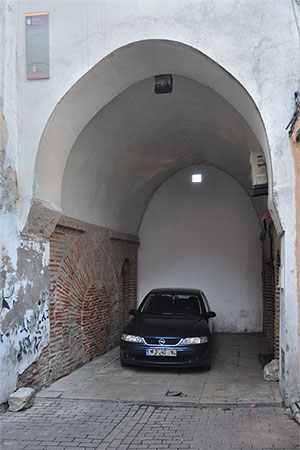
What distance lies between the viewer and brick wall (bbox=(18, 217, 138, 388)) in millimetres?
7273

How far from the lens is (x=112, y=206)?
10.6 m

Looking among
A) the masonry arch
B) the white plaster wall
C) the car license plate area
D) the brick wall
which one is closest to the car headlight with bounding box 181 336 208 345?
the car license plate area

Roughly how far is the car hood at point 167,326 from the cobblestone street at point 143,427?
6.38ft

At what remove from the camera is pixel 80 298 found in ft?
27.7

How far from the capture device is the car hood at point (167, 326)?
8078 millimetres

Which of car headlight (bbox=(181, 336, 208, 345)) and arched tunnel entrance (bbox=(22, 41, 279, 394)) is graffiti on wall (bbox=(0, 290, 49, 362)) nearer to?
arched tunnel entrance (bbox=(22, 41, 279, 394))

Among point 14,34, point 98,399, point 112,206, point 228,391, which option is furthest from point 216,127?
point 98,399

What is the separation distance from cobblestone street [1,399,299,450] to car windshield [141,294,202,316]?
10.5ft

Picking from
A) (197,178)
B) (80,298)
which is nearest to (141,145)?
(80,298)

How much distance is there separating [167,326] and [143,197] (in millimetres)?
5240

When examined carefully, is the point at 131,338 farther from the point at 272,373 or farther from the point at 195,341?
the point at 272,373

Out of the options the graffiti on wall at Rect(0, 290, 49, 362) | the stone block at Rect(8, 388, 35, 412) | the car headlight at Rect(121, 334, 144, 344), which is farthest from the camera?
the car headlight at Rect(121, 334, 144, 344)

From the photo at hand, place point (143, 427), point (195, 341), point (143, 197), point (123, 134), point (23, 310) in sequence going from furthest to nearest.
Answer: point (143, 197)
point (123, 134)
point (195, 341)
point (23, 310)
point (143, 427)

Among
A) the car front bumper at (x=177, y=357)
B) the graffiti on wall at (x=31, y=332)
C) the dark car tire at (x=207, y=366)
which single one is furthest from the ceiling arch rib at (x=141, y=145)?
the dark car tire at (x=207, y=366)
